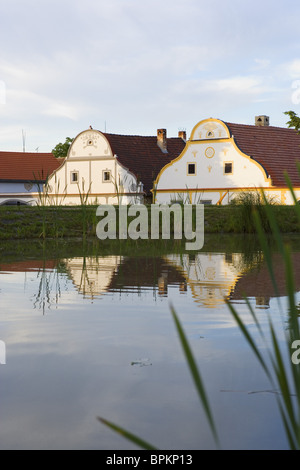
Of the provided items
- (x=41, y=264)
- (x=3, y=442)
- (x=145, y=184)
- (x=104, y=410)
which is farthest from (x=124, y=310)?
(x=145, y=184)

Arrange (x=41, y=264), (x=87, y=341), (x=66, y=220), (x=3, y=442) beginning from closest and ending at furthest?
(x=3, y=442), (x=87, y=341), (x=41, y=264), (x=66, y=220)

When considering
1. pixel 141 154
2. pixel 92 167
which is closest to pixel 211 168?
pixel 141 154

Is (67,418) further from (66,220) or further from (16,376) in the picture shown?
(66,220)

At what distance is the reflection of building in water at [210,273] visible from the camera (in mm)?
8477

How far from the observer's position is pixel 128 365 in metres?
4.95

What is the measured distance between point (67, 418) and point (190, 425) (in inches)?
24.3

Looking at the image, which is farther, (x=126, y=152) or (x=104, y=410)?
(x=126, y=152)

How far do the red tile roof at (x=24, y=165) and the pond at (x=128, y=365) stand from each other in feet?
159

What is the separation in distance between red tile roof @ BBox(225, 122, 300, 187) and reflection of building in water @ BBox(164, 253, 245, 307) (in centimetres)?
2743

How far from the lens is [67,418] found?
12.5ft

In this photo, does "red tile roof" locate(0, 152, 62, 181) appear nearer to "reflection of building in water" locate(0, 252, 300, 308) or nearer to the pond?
"reflection of building in water" locate(0, 252, 300, 308)

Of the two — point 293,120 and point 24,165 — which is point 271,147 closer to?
point 293,120

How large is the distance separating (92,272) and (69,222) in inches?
486
